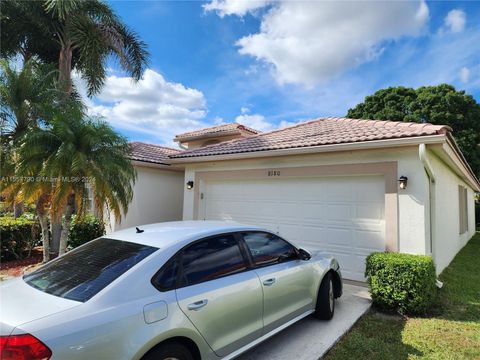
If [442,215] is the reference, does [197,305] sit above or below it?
below

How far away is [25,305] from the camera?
2379 mm

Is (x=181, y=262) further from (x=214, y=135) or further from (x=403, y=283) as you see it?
(x=214, y=135)

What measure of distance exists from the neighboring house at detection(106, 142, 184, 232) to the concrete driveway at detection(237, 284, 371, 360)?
772 cm

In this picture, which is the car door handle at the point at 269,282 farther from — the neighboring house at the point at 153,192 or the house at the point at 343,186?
the neighboring house at the point at 153,192

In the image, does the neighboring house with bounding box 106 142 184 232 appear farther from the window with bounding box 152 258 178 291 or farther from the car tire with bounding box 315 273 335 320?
the window with bounding box 152 258 178 291

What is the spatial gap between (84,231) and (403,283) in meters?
8.83

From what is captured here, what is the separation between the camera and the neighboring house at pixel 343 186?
259 inches

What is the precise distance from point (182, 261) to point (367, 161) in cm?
547

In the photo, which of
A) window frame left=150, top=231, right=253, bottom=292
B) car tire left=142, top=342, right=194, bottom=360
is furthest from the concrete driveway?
car tire left=142, top=342, right=194, bottom=360

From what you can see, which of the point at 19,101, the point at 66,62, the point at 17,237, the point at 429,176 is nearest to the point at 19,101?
the point at 19,101

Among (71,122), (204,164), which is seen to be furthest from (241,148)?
(71,122)

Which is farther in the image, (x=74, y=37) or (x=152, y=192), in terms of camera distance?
(x=74, y=37)

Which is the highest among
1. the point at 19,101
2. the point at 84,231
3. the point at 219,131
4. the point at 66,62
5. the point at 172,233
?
the point at 66,62

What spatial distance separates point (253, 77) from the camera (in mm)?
12273
